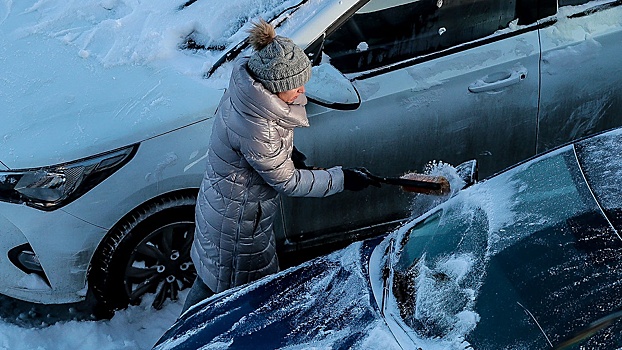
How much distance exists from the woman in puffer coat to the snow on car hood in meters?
0.54

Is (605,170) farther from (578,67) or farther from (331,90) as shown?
(578,67)

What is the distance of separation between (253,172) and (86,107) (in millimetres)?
975

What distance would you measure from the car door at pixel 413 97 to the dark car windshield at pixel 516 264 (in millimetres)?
823

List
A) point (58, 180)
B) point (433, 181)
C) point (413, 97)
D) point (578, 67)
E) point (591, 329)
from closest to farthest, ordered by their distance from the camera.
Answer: point (591, 329) < point (433, 181) < point (58, 180) < point (413, 97) < point (578, 67)

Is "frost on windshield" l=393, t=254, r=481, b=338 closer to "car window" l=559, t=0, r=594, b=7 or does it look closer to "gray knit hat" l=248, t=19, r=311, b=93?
"gray knit hat" l=248, t=19, r=311, b=93

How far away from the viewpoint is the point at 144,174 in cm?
343

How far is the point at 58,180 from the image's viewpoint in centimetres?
335

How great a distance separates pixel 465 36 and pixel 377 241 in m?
1.26

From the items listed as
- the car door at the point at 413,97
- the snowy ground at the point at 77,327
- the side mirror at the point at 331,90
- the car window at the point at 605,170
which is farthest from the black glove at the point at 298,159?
the car window at the point at 605,170

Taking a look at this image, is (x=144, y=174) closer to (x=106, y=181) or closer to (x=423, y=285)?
(x=106, y=181)

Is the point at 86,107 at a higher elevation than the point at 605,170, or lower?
lower

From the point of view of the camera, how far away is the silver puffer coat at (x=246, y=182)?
2.74 metres

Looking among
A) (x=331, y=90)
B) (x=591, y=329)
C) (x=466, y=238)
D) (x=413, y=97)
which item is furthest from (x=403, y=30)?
(x=591, y=329)

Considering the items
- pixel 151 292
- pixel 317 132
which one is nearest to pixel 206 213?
pixel 317 132
